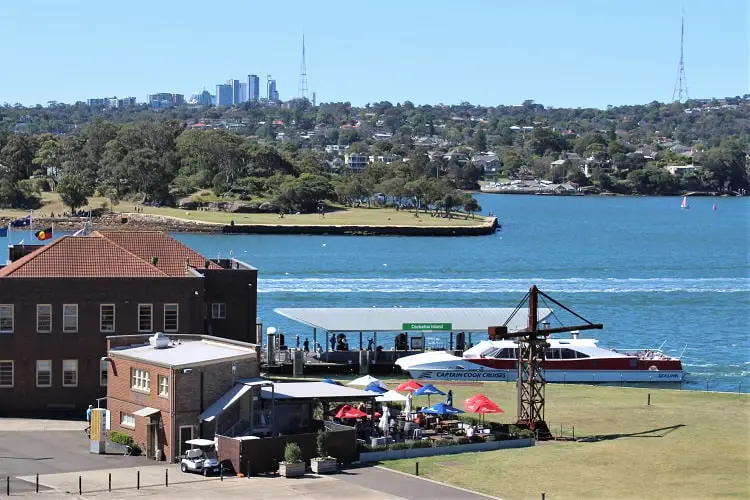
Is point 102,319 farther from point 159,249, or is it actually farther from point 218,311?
point 159,249

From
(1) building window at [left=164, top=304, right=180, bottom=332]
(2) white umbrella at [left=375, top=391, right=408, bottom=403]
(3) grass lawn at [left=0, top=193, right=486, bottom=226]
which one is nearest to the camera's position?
(2) white umbrella at [left=375, top=391, right=408, bottom=403]

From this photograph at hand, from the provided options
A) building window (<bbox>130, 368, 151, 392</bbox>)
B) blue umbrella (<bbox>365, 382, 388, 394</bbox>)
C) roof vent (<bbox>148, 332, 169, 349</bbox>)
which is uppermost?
roof vent (<bbox>148, 332, 169, 349</bbox>)

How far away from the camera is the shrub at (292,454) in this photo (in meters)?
36.6

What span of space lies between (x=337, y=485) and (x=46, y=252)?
16774 millimetres

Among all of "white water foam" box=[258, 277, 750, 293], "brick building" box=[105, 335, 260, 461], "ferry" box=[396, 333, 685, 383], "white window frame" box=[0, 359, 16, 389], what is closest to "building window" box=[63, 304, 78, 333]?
"white window frame" box=[0, 359, 16, 389]

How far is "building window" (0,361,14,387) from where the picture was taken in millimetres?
46406

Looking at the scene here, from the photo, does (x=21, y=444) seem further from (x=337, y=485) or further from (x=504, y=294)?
(x=504, y=294)

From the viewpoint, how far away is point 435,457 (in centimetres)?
3950

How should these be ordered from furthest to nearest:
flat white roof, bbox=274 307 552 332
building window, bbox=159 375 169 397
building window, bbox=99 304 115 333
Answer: flat white roof, bbox=274 307 552 332, building window, bbox=99 304 115 333, building window, bbox=159 375 169 397

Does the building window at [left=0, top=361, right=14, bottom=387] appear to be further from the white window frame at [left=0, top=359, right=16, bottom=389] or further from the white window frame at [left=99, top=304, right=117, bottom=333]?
the white window frame at [left=99, top=304, right=117, bottom=333]

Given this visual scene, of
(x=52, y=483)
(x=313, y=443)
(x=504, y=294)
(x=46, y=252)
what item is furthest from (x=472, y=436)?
(x=504, y=294)

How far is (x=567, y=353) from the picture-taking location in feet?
197

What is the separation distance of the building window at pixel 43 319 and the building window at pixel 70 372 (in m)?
1.17

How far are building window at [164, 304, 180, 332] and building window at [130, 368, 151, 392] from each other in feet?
21.9
